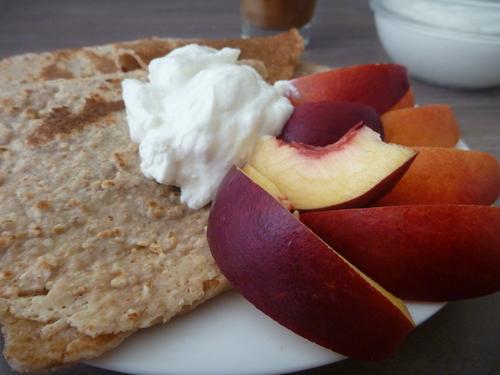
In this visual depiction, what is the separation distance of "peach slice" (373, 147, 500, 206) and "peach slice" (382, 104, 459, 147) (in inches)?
8.7

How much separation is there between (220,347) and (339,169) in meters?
0.47

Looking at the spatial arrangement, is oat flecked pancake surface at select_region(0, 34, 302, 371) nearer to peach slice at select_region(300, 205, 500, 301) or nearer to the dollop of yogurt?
the dollop of yogurt

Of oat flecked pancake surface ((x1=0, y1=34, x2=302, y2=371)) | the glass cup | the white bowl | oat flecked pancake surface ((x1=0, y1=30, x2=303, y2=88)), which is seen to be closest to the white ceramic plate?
oat flecked pancake surface ((x1=0, y1=34, x2=302, y2=371))

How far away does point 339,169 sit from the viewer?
1.18 m

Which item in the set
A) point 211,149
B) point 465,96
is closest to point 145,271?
point 211,149

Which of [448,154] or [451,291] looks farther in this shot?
[448,154]

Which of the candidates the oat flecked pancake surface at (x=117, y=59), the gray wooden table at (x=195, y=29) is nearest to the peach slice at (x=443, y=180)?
the gray wooden table at (x=195, y=29)

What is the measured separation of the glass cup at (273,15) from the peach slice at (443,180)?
4.96 feet

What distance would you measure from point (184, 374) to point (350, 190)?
20.4 inches

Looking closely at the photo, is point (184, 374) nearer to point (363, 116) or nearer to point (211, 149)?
point (211, 149)

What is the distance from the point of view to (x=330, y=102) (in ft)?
4.67

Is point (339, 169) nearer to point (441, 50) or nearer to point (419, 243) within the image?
point (419, 243)

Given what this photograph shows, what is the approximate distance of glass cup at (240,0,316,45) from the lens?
2516 millimetres

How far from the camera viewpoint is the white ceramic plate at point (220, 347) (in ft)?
3.15
